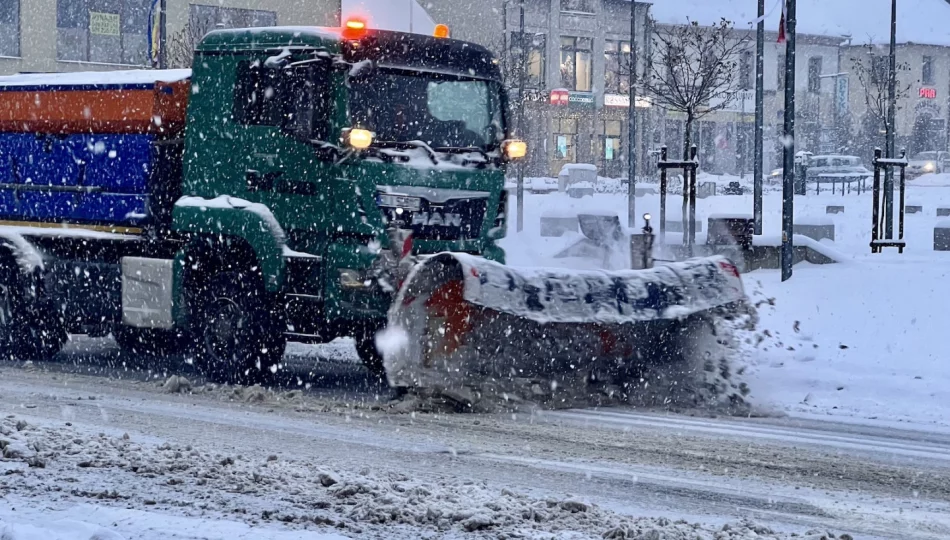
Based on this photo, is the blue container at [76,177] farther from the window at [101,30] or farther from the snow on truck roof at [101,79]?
the window at [101,30]

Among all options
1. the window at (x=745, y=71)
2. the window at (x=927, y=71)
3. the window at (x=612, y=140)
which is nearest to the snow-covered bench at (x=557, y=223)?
the window at (x=612, y=140)

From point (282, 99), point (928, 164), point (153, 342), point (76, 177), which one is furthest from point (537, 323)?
point (928, 164)

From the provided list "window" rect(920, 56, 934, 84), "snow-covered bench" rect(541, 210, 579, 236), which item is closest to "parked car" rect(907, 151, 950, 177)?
"window" rect(920, 56, 934, 84)

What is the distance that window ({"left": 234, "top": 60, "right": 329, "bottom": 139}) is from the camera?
10266mm

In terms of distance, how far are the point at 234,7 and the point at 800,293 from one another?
117 feet

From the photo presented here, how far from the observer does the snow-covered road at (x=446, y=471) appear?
607cm

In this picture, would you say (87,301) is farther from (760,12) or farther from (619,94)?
(619,94)

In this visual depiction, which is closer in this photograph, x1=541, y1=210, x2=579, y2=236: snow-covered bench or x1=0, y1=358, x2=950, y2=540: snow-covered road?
x1=0, y1=358, x2=950, y2=540: snow-covered road

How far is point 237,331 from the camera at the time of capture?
10.9m

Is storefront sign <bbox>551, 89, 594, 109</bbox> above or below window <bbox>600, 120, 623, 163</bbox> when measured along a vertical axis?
above

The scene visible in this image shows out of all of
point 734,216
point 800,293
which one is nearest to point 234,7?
point 734,216

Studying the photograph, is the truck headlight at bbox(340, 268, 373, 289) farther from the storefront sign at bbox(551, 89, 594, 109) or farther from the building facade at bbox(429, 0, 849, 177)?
the storefront sign at bbox(551, 89, 594, 109)

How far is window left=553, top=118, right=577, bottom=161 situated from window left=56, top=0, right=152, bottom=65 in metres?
22.0

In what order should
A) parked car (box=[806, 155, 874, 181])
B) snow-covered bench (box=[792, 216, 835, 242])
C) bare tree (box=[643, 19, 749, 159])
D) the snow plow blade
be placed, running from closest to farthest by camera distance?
1. the snow plow blade
2. snow-covered bench (box=[792, 216, 835, 242])
3. bare tree (box=[643, 19, 749, 159])
4. parked car (box=[806, 155, 874, 181])
